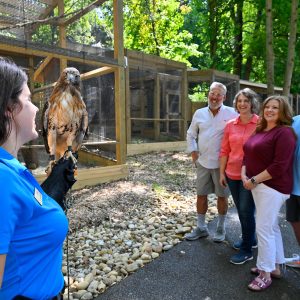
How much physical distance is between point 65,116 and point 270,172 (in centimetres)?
174

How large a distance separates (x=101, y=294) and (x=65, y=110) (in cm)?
159

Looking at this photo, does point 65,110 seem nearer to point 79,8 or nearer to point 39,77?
point 39,77

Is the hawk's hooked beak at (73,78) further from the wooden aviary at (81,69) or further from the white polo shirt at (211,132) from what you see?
the wooden aviary at (81,69)

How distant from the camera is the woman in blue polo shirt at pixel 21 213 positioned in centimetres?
97

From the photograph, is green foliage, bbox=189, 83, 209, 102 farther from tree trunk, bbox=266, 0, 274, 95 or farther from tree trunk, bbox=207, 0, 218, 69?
tree trunk, bbox=266, 0, 274, 95

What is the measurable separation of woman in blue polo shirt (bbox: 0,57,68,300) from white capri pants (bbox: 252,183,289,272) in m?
2.07

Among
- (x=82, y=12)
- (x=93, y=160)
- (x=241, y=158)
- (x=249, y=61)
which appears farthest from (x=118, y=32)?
(x=249, y=61)

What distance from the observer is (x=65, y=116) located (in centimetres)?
256

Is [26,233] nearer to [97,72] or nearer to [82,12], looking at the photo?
[97,72]

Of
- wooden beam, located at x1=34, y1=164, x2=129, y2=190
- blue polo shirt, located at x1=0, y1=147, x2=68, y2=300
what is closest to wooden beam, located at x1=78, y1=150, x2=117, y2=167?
wooden beam, located at x1=34, y1=164, x2=129, y2=190

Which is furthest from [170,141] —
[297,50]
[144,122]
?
[297,50]

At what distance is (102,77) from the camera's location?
6.30 meters

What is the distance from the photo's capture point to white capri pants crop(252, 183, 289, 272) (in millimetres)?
2779

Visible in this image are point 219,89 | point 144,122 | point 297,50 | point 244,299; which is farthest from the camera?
point 297,50
